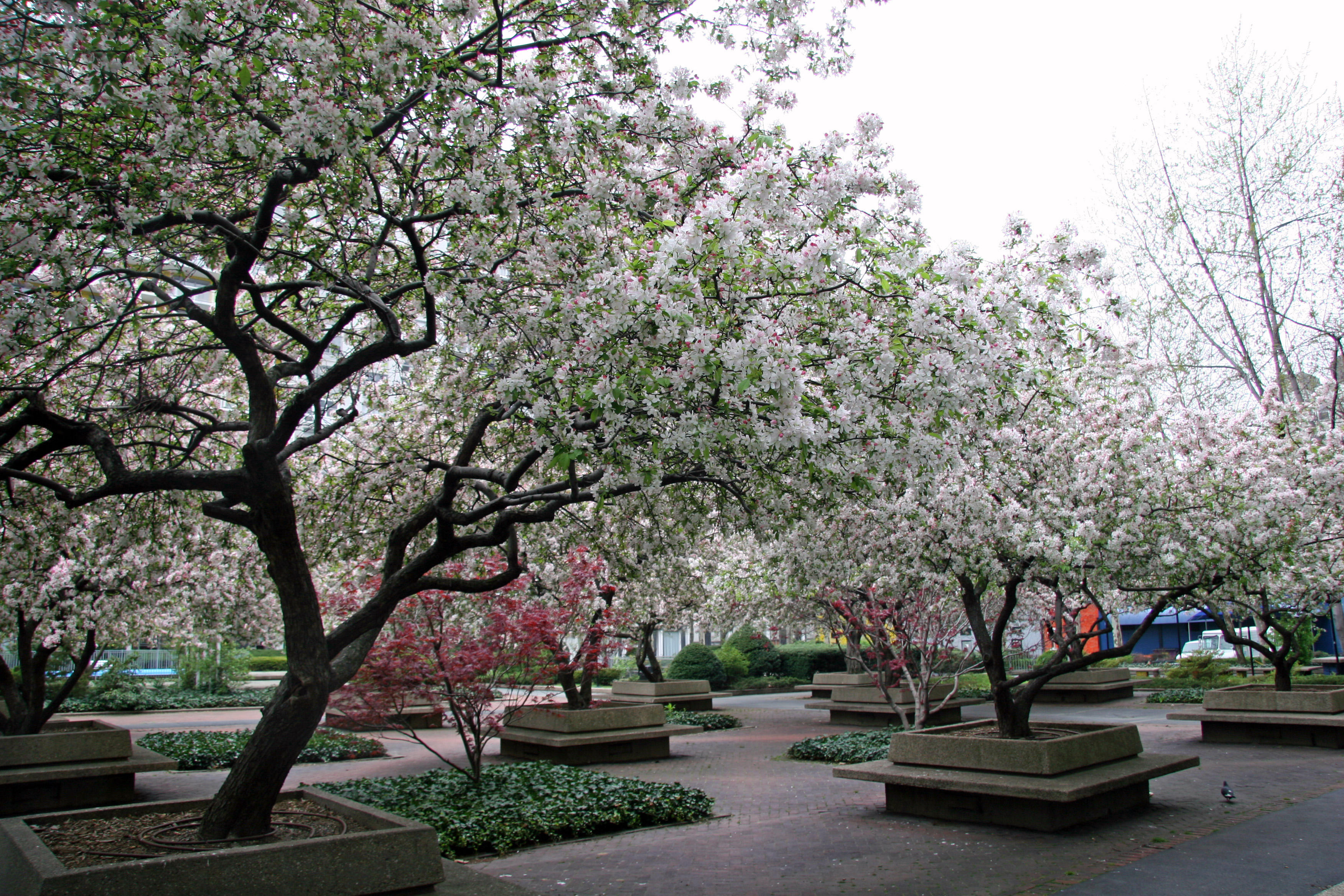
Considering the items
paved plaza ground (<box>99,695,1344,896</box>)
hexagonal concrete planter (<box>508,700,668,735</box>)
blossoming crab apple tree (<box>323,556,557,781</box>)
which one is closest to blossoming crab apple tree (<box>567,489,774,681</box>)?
blossoming crab apple tree (<box>323,556,557,781</box>)

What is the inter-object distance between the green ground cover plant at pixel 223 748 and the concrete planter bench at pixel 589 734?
2.57 metres

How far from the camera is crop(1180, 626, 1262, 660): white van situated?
31.5 metres

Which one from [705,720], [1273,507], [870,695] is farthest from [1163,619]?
[1273,507]

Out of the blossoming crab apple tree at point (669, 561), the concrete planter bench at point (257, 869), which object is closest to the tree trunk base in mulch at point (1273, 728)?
the blossoming crab apple tree at point (669, 561)

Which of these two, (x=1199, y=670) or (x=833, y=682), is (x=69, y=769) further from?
(x=1199, y=670)

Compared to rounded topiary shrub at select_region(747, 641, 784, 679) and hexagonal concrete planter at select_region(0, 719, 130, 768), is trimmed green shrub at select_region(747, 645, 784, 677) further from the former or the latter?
hexagonal concrete planter at select_region(0, 719, 130, 768)

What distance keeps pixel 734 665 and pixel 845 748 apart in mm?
16887

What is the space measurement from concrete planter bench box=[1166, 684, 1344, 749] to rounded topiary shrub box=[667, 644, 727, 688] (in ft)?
50.5

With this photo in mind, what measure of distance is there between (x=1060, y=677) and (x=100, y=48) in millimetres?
24156

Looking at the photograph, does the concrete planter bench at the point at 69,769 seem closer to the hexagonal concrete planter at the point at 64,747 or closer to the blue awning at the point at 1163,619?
the hexagonal concrete planter at the point at 64,747

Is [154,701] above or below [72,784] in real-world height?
below

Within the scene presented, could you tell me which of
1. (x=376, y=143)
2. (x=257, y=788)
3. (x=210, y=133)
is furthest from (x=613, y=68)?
(x=257, y=788)

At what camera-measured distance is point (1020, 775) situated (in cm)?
809

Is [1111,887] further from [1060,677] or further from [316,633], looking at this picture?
[1060,677]
